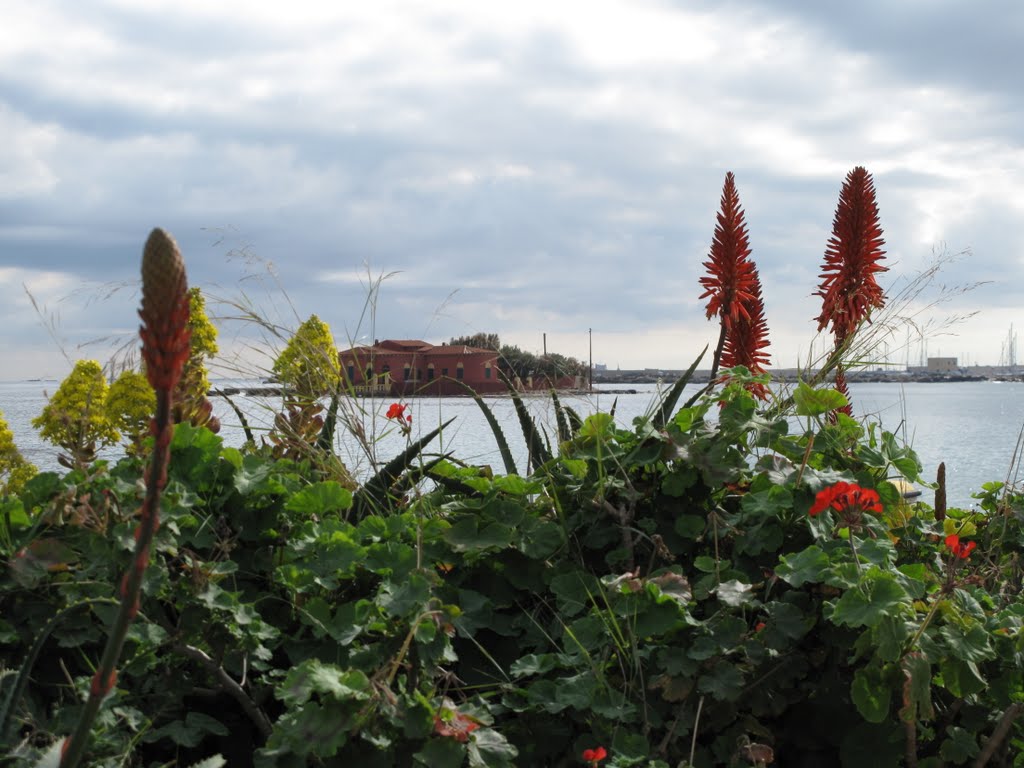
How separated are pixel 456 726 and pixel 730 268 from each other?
2704mm

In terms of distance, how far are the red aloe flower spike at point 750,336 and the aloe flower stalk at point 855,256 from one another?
0.29 metres

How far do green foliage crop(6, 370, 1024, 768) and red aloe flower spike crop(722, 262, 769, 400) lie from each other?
5.47ft

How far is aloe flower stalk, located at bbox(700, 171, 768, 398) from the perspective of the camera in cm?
372

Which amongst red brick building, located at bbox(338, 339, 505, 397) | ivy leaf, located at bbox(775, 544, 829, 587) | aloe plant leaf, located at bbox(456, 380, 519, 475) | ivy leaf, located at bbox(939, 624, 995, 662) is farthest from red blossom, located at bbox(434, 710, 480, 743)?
red brick building, located at bbox(338, 339, 505, 397)

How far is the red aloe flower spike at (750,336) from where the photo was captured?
376 cm

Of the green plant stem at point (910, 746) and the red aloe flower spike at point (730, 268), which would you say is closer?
the green plant stem at point (910, 746)

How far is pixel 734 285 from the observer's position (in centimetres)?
372

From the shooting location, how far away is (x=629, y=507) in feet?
6.63

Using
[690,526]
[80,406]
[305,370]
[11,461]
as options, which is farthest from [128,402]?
[690,526]

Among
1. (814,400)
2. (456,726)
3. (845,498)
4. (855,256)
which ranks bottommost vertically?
(456,726)

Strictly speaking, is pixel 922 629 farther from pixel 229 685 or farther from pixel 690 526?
pixel 229 685

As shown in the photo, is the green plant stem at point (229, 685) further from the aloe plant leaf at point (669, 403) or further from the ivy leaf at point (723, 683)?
the aloe plant leaf at point (669, 403)

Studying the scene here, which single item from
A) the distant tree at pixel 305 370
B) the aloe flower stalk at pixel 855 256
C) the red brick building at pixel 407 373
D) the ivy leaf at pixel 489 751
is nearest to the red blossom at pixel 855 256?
the aloe flower stalk at pixel 855 256

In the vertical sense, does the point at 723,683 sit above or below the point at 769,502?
below
